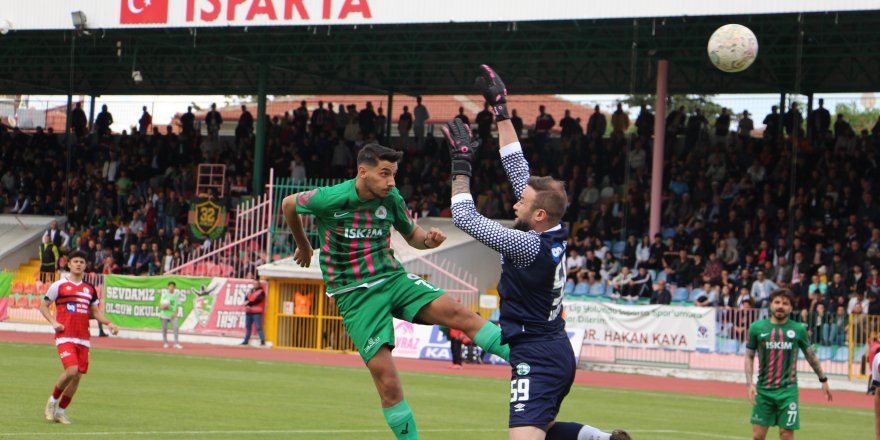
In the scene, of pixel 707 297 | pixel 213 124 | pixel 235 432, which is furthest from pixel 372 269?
pixel 213 124

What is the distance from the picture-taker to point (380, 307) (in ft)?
29.9

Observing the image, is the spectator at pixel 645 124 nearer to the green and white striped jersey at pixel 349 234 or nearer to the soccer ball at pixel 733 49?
the soccer ball at pixel 733 49

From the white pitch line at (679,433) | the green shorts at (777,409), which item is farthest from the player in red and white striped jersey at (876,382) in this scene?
the white pitch line at (679,433)

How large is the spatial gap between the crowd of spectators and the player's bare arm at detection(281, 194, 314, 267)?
17680 millimetres

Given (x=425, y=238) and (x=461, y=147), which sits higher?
(x=461, y=147)

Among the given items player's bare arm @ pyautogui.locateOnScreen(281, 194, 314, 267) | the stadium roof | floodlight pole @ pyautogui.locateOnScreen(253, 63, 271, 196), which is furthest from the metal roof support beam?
player's bare arm @ pyautogui.locateOnScreen(281, 194, 314, 267)

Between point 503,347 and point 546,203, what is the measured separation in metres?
1.30

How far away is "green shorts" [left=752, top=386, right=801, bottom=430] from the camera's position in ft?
39.9

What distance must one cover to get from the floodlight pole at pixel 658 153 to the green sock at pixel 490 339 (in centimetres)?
Result: 2226

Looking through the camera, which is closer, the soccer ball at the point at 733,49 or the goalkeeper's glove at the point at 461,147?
the goalkeeper's glove at the point at 461,147

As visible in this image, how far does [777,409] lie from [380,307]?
4973 mm

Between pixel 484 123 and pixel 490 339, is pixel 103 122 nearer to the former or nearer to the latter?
pixel 484 123

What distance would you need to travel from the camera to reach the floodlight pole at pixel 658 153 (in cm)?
3075

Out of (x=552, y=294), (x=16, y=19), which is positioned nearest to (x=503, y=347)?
(x=552, y=294)
